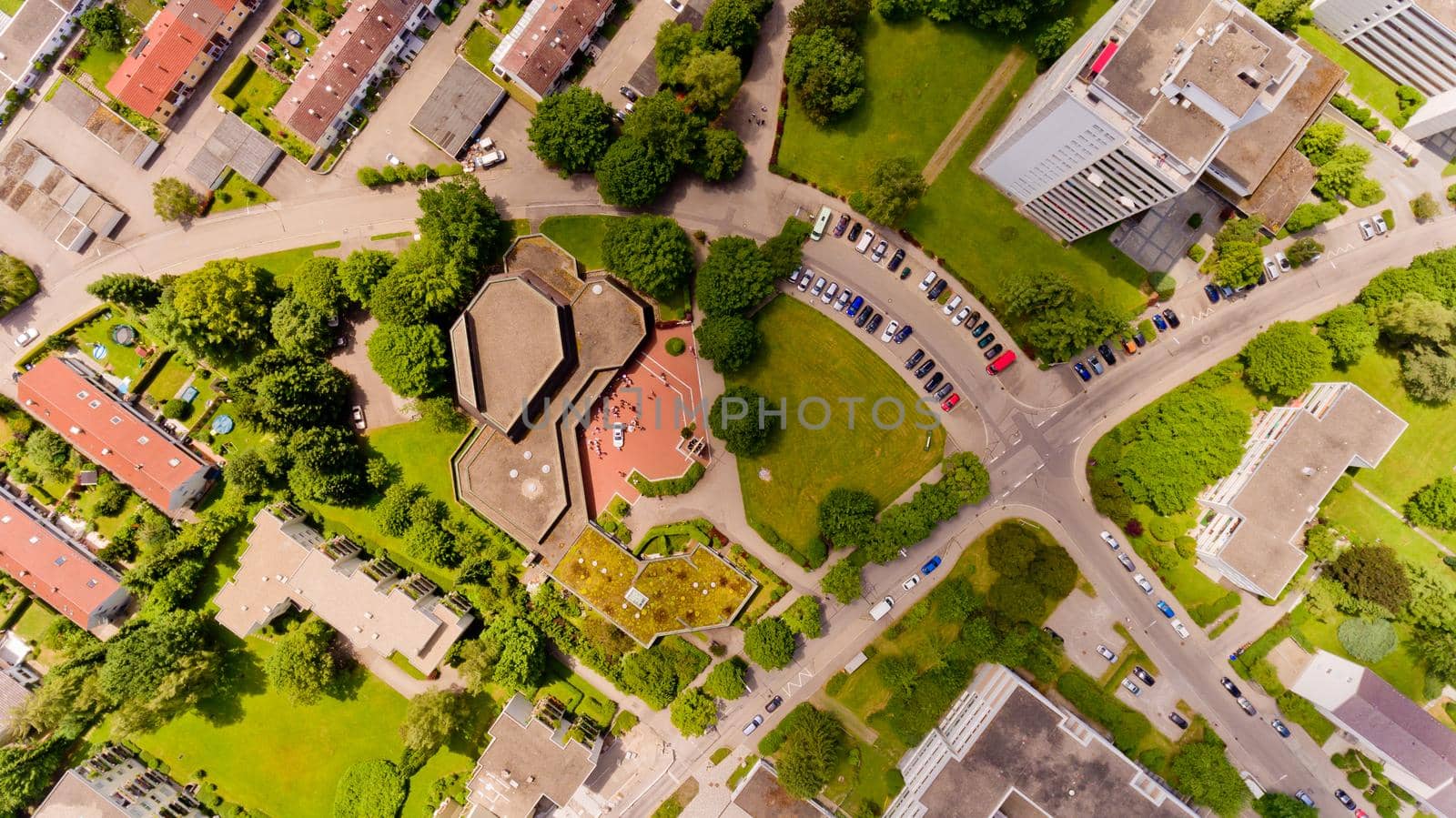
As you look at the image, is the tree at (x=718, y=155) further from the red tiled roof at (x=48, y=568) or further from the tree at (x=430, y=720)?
the red tiled roof at (x=48, y=568)

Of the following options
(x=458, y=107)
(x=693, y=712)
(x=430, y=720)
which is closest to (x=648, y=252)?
(x=458, y=107)

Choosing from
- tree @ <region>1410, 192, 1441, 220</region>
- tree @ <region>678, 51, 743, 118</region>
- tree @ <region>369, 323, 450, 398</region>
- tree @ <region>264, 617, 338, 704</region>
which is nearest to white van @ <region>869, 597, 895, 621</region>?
tree @ <region>369, 323, 450, 398</region>

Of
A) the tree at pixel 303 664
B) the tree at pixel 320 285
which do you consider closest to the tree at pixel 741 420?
the tree at pixel 320 285

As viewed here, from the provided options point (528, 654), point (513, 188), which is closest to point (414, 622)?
point (528, 654)

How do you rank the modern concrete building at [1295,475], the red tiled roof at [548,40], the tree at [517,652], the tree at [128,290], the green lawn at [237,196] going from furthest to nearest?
the green lawn at [237,196] < the red tiled roof at [548,40] < the tree at [128,290] < the tree at [517,652] < the modern concrete building at [1295,475]

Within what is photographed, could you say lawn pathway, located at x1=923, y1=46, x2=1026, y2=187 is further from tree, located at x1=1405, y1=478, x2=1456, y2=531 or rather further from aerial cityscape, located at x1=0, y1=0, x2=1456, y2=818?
tree, located at x1=1405, y1=478, x2=1456, y2=531

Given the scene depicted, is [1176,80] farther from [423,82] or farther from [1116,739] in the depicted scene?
[423,82]

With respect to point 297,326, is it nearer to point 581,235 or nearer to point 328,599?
point 328,599
